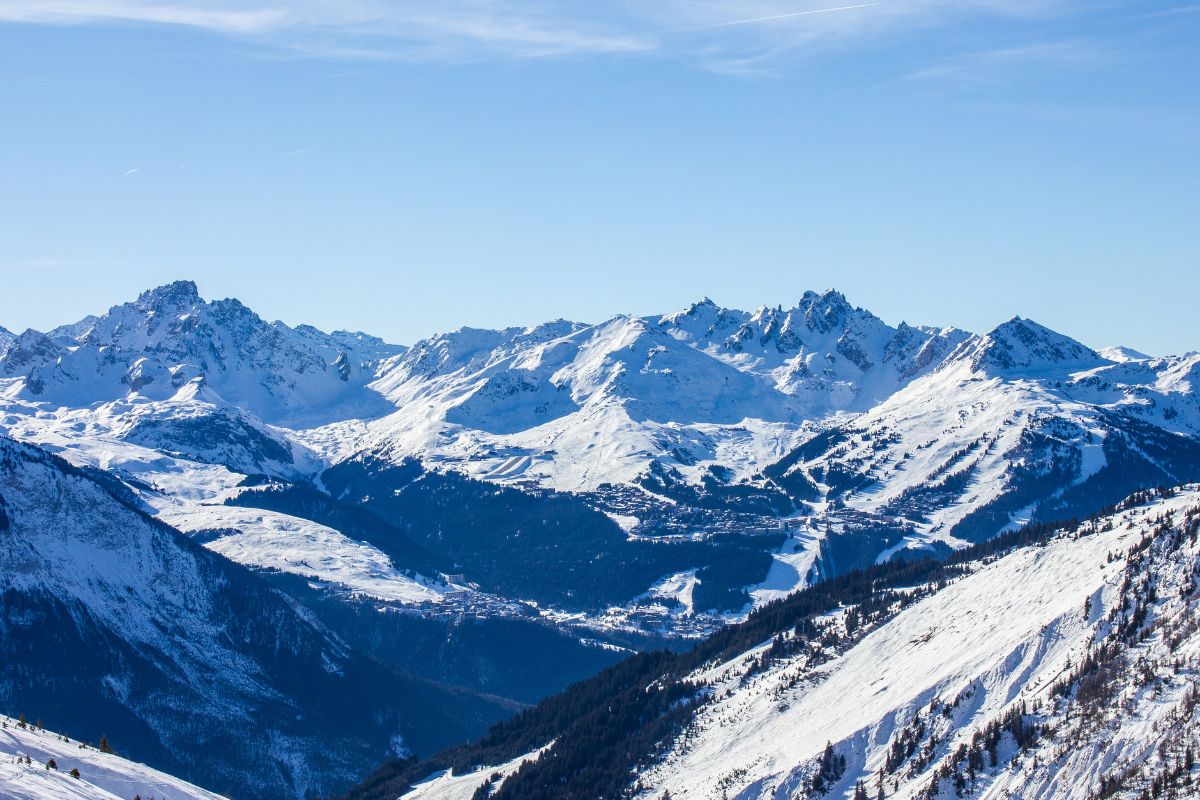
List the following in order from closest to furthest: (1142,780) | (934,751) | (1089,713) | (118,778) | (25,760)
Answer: (25,760), (118,778), (1142,780), (1089,713), (934,751)

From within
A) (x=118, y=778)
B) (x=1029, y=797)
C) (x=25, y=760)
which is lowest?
(x=1029, y=797)

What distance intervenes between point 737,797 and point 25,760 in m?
113

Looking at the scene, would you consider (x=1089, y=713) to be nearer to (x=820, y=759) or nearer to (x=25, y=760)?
(x=820, y=759)

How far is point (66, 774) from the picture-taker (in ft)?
347

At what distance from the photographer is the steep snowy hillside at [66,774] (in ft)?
317

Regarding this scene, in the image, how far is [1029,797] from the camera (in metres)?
170

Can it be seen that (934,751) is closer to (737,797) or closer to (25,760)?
(737,797)

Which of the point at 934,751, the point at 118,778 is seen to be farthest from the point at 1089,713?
the point at 118,778

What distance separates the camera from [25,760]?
103 m

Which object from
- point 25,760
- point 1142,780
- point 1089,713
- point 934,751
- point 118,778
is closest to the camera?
point 25,760

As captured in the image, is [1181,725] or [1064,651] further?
[1064,651]

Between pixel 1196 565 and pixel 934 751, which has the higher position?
pixel 1196 565

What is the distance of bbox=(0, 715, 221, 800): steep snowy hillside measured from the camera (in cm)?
9666

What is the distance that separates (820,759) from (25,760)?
116 metres
